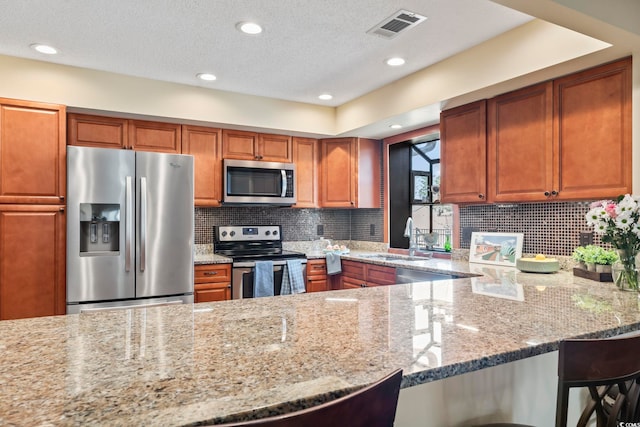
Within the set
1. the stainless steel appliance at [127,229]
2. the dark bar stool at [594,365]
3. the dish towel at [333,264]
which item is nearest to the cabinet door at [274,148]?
the stainless steel appliance at [127,229]

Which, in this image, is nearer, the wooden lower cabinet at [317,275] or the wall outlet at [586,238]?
the wall outlet at [586,238]

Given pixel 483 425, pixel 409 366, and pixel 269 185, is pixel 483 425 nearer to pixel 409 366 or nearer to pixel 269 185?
pixel 409 366

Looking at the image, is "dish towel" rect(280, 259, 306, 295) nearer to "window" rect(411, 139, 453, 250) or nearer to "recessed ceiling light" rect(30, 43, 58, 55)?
"window" rect(411, 139, 453, 250)

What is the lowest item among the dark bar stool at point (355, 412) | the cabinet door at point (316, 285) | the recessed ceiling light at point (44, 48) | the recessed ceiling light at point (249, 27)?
the cabinet door at point (316, 285)

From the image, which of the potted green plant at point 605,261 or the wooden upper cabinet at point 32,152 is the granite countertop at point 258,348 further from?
the wooden upper cabinet at point 32,152

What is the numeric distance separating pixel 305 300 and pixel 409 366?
79cm

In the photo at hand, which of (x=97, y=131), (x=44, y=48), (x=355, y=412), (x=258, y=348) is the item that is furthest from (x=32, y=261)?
(x=355, y=412)

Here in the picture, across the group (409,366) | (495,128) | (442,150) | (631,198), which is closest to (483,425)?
(409,366)

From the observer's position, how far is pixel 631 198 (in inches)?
71.4

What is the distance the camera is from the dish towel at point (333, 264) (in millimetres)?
3965

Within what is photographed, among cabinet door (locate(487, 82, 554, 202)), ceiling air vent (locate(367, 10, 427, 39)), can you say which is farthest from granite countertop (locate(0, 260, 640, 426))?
ceiling air vent (locate(367, 10, 427, 39))

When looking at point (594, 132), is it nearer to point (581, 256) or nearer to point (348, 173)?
point (581, 256)

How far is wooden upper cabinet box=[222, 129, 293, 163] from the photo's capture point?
12.9 feet

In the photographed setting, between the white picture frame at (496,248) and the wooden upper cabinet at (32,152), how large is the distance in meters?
3.21
